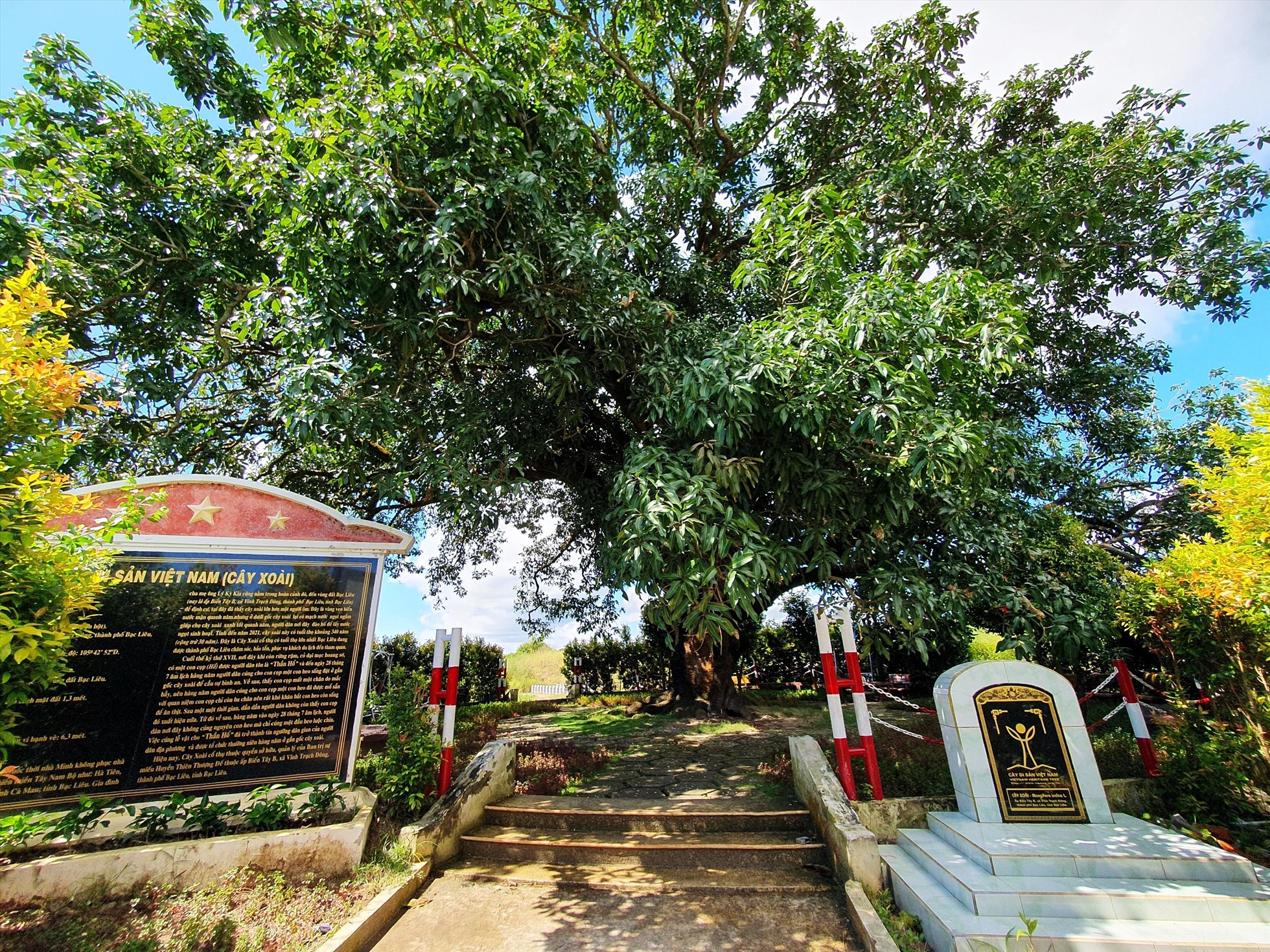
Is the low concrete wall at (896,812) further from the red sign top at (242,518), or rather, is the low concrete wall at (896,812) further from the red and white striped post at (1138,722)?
the red sign top at (242,518)

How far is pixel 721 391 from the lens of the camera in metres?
4.99

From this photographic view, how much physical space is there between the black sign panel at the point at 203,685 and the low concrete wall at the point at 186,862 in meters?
0.48

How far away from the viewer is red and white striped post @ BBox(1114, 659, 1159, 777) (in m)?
5.43

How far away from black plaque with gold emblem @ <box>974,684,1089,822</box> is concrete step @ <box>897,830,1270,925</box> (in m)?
0.86

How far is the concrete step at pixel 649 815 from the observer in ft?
17.5

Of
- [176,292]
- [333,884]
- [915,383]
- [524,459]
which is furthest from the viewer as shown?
[524,459]

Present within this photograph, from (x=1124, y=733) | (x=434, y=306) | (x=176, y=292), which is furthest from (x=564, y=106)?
(x=1124, y=733)

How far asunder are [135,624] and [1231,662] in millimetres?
9445

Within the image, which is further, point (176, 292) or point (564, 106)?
point (176, 292)

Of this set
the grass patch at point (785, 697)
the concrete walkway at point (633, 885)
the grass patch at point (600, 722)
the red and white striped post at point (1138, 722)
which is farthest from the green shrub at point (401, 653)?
the red and white striped post at point (1138, 722)

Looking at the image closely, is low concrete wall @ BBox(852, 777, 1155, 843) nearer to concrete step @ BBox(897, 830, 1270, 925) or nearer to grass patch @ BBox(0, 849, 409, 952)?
concrete step @ BBox(897, 830, 1270, 925)

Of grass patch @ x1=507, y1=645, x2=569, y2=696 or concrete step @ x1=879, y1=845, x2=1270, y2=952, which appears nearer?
concrete step @ x1=879, y1=845, x2=1270, y2=952

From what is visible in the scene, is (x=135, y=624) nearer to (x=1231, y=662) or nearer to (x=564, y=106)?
(x=564, y=106)

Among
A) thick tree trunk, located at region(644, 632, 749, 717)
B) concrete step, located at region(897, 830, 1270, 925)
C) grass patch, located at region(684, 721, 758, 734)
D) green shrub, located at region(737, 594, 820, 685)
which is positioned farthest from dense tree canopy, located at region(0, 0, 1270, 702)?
green shrub, located at region(737, 594, 820, 685)
